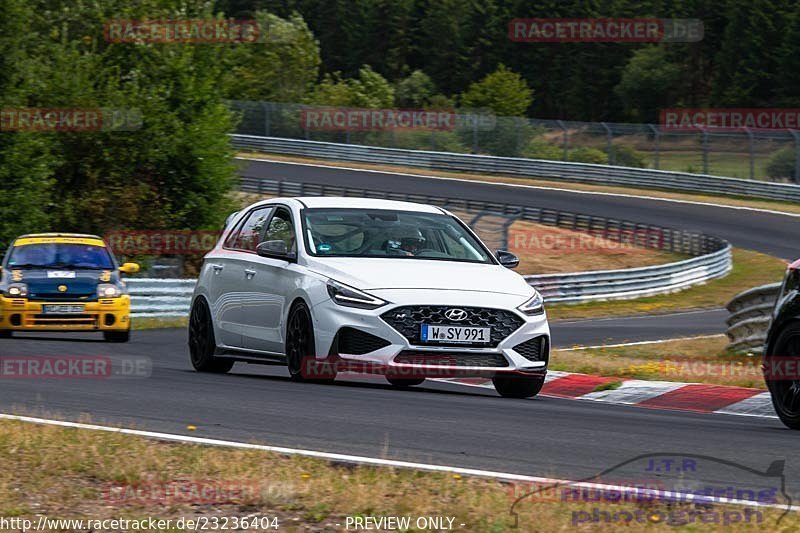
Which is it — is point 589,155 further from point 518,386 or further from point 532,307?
point 532,307

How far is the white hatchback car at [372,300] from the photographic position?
1029 cm

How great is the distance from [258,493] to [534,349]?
515 cm

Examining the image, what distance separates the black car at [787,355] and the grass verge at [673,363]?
3.51 meters

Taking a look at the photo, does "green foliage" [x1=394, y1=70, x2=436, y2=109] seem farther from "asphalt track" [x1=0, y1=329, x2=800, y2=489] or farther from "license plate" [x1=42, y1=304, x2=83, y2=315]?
"asphalt track" [x1=0, y1=329, x2=800, y2=489]

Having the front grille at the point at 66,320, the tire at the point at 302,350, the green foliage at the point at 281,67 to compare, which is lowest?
the front grille at the point at 66,320

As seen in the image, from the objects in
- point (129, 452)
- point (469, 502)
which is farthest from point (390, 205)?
point (469, 502)

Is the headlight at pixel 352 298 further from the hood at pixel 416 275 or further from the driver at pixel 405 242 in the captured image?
the driver at pixel 405 242

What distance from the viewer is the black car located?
8797 mm

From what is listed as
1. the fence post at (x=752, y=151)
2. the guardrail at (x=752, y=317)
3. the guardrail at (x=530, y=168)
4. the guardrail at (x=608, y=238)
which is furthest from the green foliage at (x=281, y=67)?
the guardrail at (x=752, y=317)

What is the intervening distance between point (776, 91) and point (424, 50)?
3585cm

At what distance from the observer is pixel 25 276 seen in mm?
17844

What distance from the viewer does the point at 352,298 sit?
1039 centimetres

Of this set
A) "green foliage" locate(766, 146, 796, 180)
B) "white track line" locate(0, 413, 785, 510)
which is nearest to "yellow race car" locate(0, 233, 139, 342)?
"white track line" locate(0, 413, 785, 510)

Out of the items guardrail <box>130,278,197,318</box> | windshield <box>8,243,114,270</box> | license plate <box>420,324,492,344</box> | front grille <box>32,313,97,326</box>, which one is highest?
license plate <box>420,324,492,344</box>
